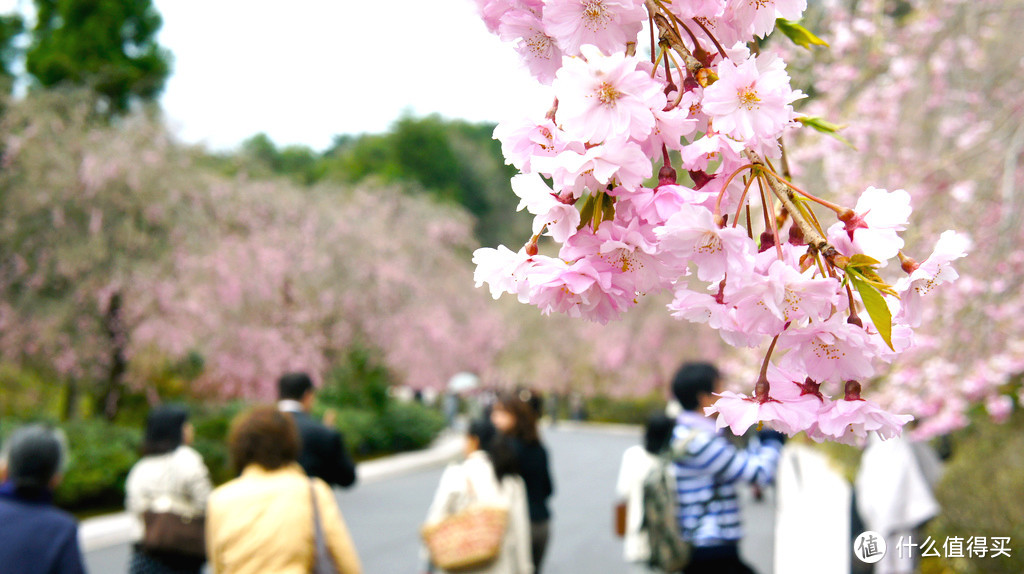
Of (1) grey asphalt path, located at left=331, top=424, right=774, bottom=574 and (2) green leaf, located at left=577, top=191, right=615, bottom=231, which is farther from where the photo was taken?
(1) grey asphalt path, located at left=331, top=424, right=774, bottom=574

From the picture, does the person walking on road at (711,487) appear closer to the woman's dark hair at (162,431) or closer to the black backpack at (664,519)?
the black backpack at (664,519)

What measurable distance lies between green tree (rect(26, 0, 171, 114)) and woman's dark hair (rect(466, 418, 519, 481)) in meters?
20.1

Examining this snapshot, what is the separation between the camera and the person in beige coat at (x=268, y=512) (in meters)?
2.88

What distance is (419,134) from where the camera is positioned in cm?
4138

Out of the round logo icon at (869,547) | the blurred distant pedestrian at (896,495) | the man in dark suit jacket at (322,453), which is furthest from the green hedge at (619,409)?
the round logo icon at (869,547)

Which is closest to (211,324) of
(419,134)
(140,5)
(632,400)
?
(140,5)

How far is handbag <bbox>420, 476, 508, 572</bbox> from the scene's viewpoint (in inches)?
157

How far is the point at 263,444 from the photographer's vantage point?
310cm

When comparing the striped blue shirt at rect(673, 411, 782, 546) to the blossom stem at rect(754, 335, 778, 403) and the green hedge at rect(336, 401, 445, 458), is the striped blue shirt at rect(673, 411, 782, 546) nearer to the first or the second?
the blossom stem at rect(754, 335, 778, 403)

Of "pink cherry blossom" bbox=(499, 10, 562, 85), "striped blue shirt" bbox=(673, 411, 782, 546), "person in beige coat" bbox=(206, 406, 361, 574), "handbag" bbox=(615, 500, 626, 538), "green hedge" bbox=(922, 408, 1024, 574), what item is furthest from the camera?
"green hedge" bbox=(922, 408, 1024, 574)

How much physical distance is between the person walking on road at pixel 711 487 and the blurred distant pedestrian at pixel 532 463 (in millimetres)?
1356

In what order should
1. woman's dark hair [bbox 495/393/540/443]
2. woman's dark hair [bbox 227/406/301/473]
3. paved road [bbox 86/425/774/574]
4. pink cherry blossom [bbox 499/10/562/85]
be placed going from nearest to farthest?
pink cherry blossom [bbox 499/10/562/85], woman's dark hair [bbox 227/406/301/473], woman's dark hair [bbox 495/393/540/443], paved road [bbox 86/425/774/574]

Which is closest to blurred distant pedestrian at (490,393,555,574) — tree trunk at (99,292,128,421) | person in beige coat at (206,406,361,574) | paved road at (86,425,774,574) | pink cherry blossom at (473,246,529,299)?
person in beige coat at (206,406,361,574)

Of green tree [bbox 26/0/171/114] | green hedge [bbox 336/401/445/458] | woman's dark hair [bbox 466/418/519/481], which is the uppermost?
green tree [bbox 26/0/171/114]
